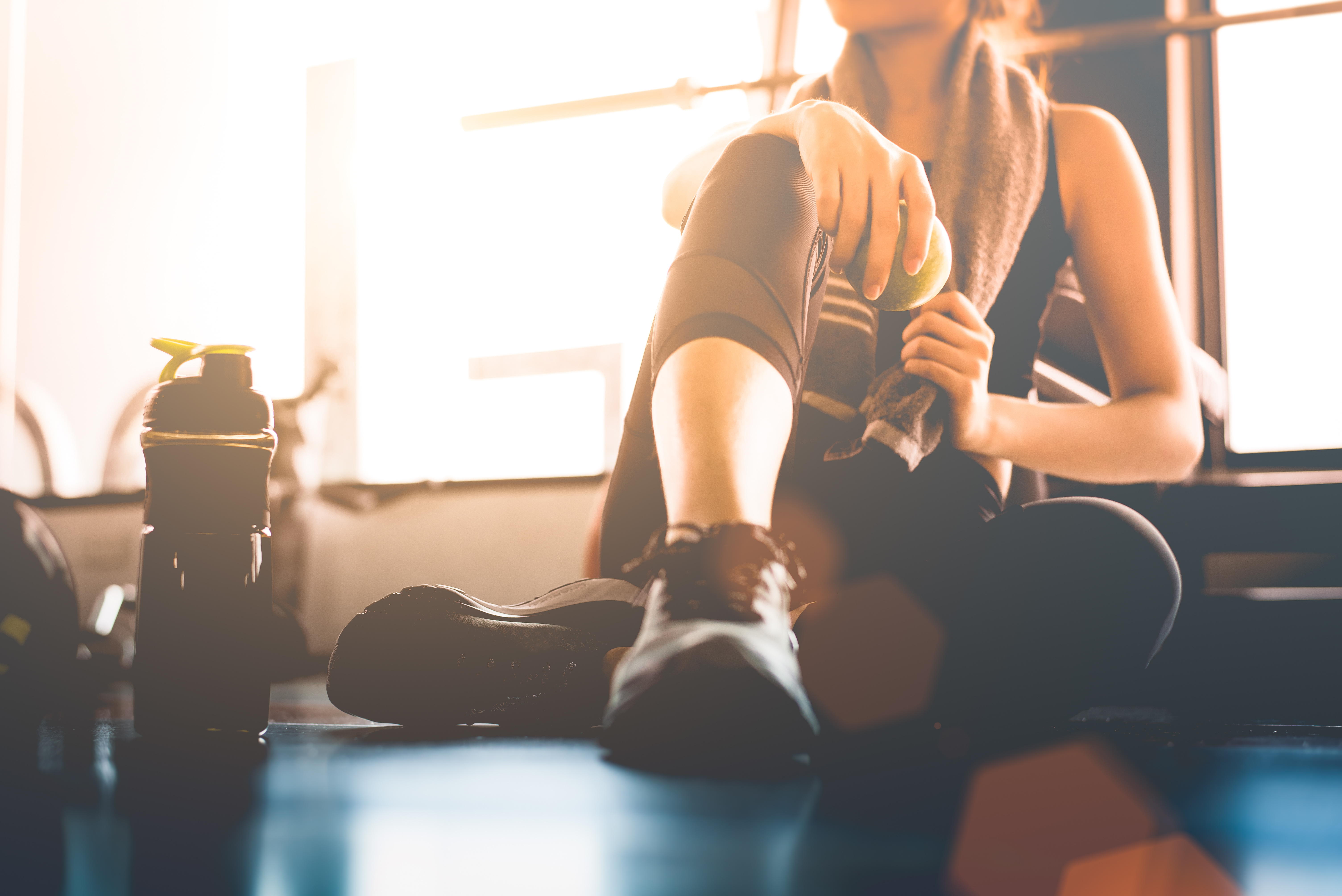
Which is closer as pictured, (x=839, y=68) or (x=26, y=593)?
(x=26, y=593)

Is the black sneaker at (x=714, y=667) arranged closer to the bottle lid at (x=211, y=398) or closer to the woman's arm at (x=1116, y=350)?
the bottle lid at (x=211, y=398)

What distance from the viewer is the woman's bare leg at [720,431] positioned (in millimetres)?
591

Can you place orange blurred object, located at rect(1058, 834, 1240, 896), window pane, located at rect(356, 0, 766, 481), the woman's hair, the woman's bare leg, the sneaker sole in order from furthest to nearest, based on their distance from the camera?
window pane, located at rect(356, 0, 766, 481) → the woman's hair → the woman's bare leg → the sneaker sole → orange blurred object, located at rect(1058, 834, 1240, 896)

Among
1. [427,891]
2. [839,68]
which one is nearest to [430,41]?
[839,68]

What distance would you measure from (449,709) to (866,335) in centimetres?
63

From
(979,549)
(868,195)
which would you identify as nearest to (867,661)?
(979,549)

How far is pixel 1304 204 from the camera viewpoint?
1.46 m

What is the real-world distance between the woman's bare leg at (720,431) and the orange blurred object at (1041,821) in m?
0.22

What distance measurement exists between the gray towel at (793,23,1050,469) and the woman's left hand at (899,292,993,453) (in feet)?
0.05

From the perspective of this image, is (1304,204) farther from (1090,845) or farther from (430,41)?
(430,41)

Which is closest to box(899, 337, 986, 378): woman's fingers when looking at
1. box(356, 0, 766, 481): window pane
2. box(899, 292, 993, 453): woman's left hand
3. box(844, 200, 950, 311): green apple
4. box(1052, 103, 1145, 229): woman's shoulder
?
box(899, 292, 993, 453): woman's left hand

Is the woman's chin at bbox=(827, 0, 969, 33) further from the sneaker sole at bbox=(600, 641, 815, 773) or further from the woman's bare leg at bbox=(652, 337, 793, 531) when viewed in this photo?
the sneaker sole at bbox=(600, 641, 815, 773)

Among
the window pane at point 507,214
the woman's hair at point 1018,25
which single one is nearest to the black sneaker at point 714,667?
the woman's hair at point 1018,25

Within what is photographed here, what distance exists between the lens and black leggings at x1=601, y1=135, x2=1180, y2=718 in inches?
26.4
